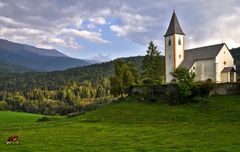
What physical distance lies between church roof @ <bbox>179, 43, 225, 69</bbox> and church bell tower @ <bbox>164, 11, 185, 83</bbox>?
1.70 meters

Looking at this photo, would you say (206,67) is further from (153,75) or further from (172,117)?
(172,117)

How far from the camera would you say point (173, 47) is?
3196 inches

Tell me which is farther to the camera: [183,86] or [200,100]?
[183,86]

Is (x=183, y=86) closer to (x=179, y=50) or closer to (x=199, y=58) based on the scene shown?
(x=199, y=58)

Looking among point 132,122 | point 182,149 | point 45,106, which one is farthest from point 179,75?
point 45,106

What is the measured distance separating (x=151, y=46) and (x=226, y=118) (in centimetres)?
4077

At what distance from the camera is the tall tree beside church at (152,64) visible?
81.2m

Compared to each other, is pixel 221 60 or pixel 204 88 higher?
pixel 221 60

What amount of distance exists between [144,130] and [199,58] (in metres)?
41.8

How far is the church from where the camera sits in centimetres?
7275

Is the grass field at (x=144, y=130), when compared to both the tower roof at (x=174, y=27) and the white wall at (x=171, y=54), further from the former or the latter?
the tower roof at (x=174, y=27)

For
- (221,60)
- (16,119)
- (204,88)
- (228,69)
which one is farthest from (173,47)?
(16,119)

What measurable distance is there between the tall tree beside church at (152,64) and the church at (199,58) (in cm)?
226

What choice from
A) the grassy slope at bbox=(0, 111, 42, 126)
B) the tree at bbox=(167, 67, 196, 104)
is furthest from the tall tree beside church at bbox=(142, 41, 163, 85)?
the grassy slope at bbox=(0, 111, 42, 126)
